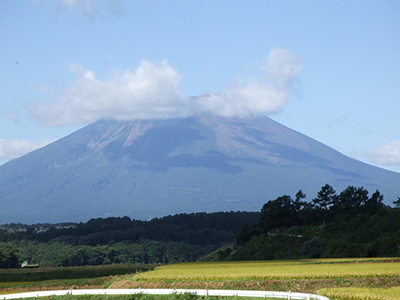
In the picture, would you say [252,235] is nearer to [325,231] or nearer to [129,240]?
[325,231]

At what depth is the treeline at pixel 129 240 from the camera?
12050 cm

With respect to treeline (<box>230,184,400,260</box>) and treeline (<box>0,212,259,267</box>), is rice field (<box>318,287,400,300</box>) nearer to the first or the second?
treeline (<box>230,184,400,260</box>)

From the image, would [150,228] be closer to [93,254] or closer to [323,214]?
[93,254]

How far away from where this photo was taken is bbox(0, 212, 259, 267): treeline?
12050cm

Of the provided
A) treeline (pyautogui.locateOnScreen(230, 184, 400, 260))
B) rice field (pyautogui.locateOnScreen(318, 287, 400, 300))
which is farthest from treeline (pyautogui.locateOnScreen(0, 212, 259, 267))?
rice field (pyautogui.locateOnScreen(318, 287, 400, 300))

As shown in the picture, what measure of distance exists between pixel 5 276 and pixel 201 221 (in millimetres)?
122629

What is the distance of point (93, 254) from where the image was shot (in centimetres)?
11819

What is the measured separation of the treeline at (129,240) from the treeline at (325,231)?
35.3 meters

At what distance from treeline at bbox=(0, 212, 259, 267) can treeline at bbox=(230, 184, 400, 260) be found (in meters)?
35.3

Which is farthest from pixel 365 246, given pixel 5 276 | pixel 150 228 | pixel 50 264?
pixel 150 228

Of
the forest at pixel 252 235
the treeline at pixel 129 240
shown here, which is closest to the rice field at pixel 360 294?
the forest at pixel 252 235

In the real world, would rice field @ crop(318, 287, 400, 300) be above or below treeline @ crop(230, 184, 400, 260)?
below

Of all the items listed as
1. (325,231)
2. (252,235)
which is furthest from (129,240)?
(325,231)

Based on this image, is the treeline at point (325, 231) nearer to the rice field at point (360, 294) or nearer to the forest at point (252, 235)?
the forest at point (252, 235)
